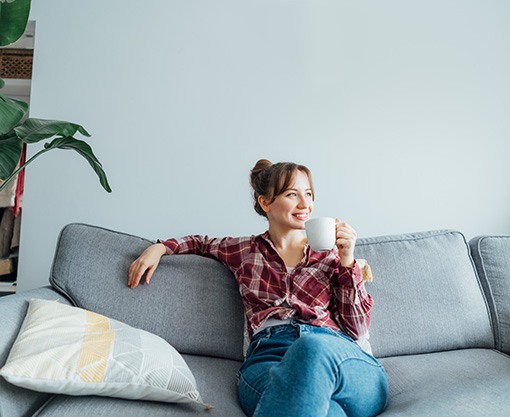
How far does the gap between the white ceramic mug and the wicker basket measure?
2042mm

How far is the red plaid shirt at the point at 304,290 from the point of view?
1408 millimetres

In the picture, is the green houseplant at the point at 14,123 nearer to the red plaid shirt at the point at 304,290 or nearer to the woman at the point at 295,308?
the woman at the point at 295,308

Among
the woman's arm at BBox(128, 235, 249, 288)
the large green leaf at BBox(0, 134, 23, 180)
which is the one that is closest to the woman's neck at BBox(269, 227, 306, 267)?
the woman's arm at BBox(128, 235, 249, 288)

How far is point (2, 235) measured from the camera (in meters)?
2.70

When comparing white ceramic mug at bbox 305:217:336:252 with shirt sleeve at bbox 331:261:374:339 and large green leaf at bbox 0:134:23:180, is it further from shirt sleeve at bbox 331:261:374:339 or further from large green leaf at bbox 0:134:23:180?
large green leaf at bbox 0:134:23:180

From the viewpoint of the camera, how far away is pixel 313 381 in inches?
36.9

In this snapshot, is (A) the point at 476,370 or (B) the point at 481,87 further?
(B) the point at 481,87

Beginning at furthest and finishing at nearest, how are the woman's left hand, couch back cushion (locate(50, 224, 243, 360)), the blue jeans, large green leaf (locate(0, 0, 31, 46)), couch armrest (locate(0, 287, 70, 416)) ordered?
couch back cushion (locate(50, 224, 243, 360)) < large green leaf (locate(0, 0, 31, 46)) < the woman's left hand < couch armrest (locate(0, 287, 70, 416)) < the blue jeans

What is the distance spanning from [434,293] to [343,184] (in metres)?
0.76

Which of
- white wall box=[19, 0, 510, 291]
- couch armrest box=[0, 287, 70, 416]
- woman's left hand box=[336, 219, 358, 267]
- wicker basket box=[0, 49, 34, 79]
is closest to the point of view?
couch armrest box=[0, 287, 70, 416]

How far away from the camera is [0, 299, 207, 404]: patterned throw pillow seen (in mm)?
1077

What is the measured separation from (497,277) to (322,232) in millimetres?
884

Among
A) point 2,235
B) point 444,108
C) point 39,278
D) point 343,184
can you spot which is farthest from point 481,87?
point 2,235

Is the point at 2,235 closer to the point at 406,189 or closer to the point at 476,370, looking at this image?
the point at 406,189
